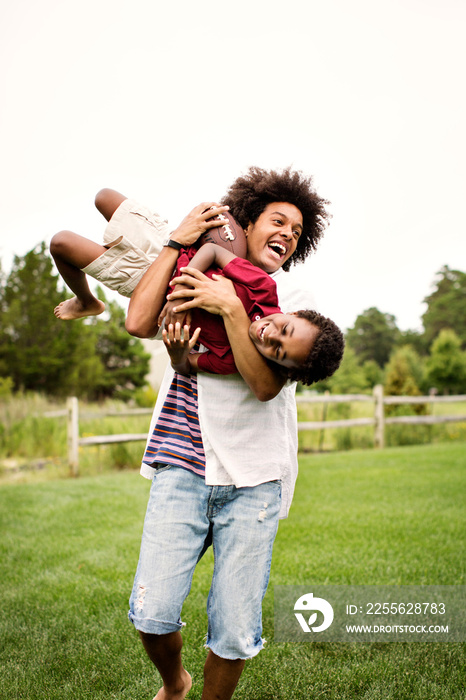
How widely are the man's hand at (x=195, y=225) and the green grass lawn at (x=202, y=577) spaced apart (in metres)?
2.14

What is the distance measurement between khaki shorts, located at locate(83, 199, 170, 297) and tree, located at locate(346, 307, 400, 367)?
51.4 meters

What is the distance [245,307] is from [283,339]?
211 millimetres

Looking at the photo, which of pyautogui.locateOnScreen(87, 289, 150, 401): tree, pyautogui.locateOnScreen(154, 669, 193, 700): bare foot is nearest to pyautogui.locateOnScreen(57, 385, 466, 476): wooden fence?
pyautogui.locateOnScreen(154, 669, 193, 700): bare foot

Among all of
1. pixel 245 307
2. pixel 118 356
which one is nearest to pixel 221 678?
pixel 245 307

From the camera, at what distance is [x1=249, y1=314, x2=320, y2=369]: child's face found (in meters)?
1.91

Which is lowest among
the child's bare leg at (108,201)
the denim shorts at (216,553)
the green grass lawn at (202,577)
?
the green grass lawn at (202,577)

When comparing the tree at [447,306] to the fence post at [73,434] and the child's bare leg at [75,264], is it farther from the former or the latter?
the child's bare leg at [75,264]

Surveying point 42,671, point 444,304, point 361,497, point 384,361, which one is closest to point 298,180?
point 42,671

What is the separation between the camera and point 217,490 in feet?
6.62

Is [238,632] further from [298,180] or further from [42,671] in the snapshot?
[298,180]

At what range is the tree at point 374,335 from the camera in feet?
175

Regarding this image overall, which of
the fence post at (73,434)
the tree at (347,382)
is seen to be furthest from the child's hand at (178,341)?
the tree at (347,382)

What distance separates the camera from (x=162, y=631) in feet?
6.61

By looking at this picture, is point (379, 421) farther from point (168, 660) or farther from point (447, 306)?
point (447, 306)
